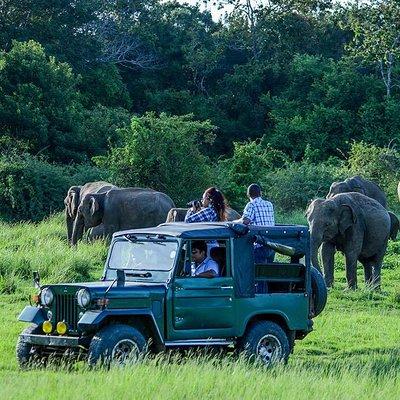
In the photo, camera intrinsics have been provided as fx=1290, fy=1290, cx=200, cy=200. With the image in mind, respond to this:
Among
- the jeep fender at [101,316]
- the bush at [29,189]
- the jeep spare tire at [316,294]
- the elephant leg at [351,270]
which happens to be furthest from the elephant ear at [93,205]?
the jeep fender at [101,316]

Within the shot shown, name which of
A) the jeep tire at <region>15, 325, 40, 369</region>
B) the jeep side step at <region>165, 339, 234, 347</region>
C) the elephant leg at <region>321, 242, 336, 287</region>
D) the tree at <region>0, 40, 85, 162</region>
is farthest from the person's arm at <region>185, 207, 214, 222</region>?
the tree at <region>0, 40, 85, 162</region>

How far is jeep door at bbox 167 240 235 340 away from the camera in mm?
12594

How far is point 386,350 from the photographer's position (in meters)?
14.8

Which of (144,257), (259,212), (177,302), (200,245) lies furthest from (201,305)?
(259,212)

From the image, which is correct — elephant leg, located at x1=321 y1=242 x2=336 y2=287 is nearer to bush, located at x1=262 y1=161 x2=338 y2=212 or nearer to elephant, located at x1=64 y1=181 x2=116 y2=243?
elephant, located at x1=64 y1=181 x2=116 y2=243

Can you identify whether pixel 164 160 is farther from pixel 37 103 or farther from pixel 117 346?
pixel 117 346

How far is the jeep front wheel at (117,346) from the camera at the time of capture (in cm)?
1188

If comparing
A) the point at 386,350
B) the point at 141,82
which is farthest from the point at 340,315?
the point at 141,82

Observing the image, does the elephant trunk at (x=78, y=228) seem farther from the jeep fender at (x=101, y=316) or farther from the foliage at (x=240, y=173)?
the jeep fender at (x=101, y=316)

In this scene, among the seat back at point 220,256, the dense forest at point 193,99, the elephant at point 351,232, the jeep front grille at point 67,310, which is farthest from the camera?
the dense forest at point 193,99

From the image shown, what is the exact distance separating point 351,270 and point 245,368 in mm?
11174

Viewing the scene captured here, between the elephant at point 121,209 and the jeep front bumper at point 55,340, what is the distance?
58.4 ft

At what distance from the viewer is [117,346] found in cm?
1201

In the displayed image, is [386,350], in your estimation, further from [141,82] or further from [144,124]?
[141,82]
